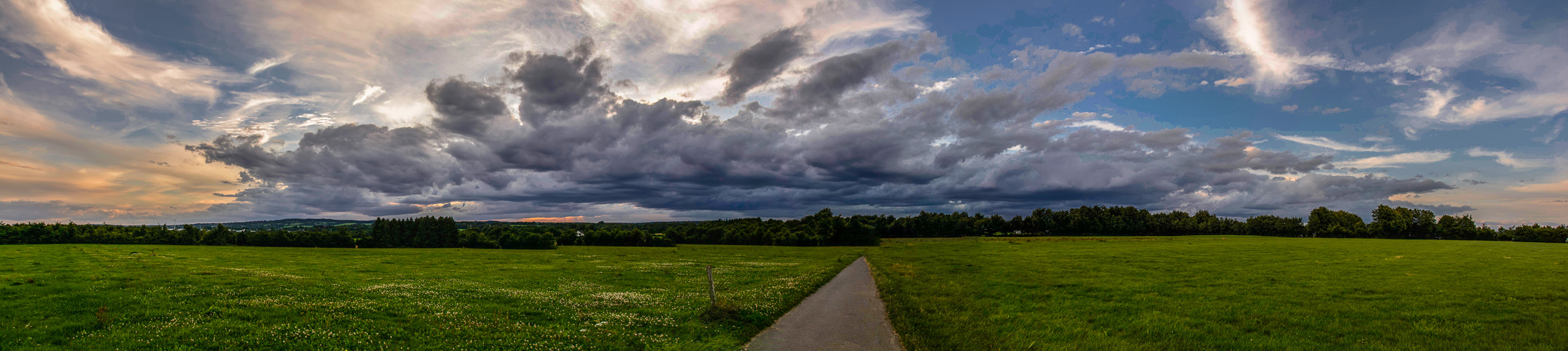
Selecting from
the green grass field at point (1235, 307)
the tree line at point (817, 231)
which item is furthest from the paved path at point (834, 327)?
the tree line at point (817, 231)

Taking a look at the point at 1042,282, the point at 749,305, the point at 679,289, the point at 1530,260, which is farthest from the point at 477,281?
the point at 1530,260

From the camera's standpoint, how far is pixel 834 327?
15508 mm

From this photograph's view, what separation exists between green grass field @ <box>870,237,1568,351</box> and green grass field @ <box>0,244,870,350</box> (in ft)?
20.9

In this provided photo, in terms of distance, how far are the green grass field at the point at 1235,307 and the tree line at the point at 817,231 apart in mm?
100216

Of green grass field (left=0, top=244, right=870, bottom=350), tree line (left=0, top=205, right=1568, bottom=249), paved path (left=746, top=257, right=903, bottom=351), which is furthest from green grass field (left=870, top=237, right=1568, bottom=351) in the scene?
tree line (left=0, top=205, right=1568, bottom=249)

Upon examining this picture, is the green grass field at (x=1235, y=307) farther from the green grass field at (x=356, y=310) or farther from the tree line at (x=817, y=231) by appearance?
the tree line at (x=817, y=231)

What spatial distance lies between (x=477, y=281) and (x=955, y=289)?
23.9 metres

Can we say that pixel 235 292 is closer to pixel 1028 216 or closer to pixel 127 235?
pixel 127 235

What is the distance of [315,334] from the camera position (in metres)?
12.3

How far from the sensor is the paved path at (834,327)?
1315 centimetres

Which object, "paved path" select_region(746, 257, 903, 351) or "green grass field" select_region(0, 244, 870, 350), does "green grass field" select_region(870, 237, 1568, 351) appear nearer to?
"paved path" select_region(746, 257, 903, 351)

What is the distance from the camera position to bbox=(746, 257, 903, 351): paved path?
A: 13.1 meters

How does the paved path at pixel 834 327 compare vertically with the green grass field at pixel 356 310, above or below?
below

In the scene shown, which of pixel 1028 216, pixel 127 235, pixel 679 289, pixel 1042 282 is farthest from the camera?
pixel 1028 216
